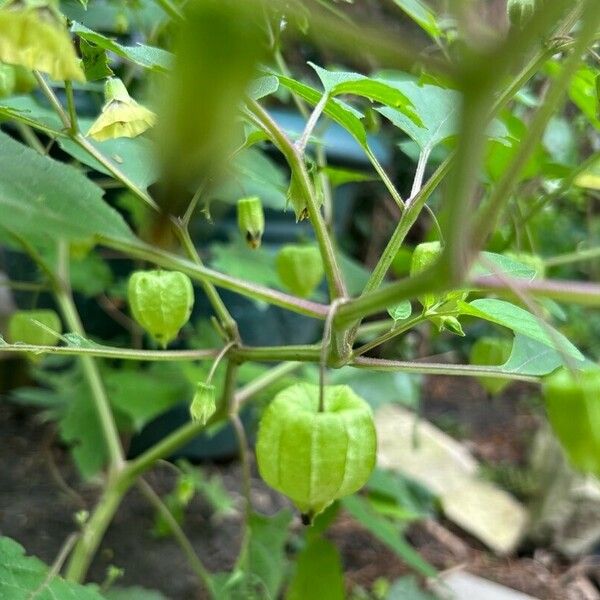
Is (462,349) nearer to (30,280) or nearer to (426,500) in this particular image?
(426,500)

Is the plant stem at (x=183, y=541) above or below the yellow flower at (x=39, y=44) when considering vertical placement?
below

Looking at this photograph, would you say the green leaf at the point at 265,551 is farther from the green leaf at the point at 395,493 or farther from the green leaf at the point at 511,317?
the green leaf at the point at 511,317

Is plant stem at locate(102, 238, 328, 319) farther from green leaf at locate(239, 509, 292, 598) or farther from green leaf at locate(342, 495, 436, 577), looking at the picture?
green leaf at locate(342, 495, 436, 577)

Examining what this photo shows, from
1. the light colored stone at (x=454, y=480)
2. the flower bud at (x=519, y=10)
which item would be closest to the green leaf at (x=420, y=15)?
the flower bud at (x=519, y=10)

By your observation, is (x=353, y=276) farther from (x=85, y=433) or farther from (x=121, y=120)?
(x=121, y=120)

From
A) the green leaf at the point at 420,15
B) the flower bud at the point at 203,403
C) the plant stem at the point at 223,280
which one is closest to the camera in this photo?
the plant stem at the point at 223,280

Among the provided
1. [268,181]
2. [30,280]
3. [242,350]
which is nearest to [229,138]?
[242,350]

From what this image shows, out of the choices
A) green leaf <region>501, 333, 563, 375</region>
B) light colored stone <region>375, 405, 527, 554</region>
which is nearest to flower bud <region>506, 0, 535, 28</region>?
green leaf <region>501, 333, 563, 375</region>
